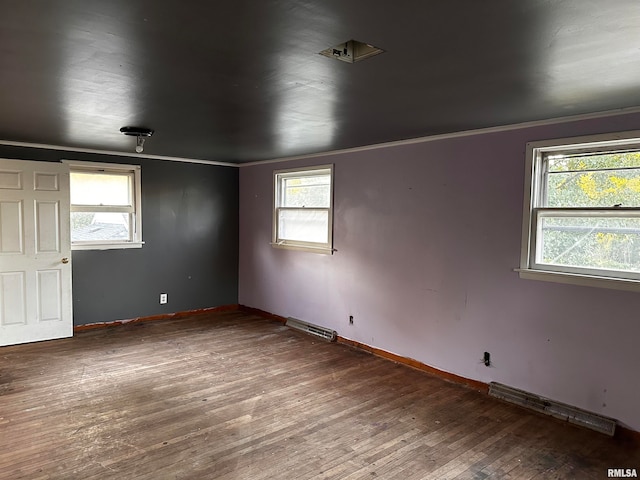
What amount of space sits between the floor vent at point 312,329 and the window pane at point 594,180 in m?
2.71

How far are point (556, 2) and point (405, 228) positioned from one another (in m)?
2.88

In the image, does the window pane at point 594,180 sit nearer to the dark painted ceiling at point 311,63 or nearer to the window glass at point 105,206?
the dark painted ceiling at point 311,63

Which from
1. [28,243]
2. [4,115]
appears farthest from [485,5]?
[28,243]

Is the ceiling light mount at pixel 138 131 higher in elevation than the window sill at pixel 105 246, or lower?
higher

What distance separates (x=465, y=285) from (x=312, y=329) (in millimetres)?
2107

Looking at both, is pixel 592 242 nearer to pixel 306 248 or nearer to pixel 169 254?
pixel 306 248

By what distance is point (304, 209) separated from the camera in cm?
541

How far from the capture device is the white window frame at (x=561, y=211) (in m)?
2.86

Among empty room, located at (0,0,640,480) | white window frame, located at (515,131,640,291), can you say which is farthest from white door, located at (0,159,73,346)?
white window frame, located at (515,131,640,291)

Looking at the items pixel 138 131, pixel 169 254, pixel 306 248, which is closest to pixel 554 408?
pixel 306 248

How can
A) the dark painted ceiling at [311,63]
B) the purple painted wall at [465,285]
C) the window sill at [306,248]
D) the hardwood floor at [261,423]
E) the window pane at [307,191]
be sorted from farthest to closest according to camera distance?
the window pane at [307,191] → the window sill at [306,248] → the purple painted wall at [465,285] → the hardwood floor at [261,423] → the dark painted ceiling at [311,63]

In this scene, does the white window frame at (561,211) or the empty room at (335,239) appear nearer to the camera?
the empty room at (335,239)

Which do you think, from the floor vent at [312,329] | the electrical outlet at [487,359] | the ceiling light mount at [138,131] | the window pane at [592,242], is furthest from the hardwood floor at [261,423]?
the ceiling light mount at [138,131]

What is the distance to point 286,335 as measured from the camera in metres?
5.15
